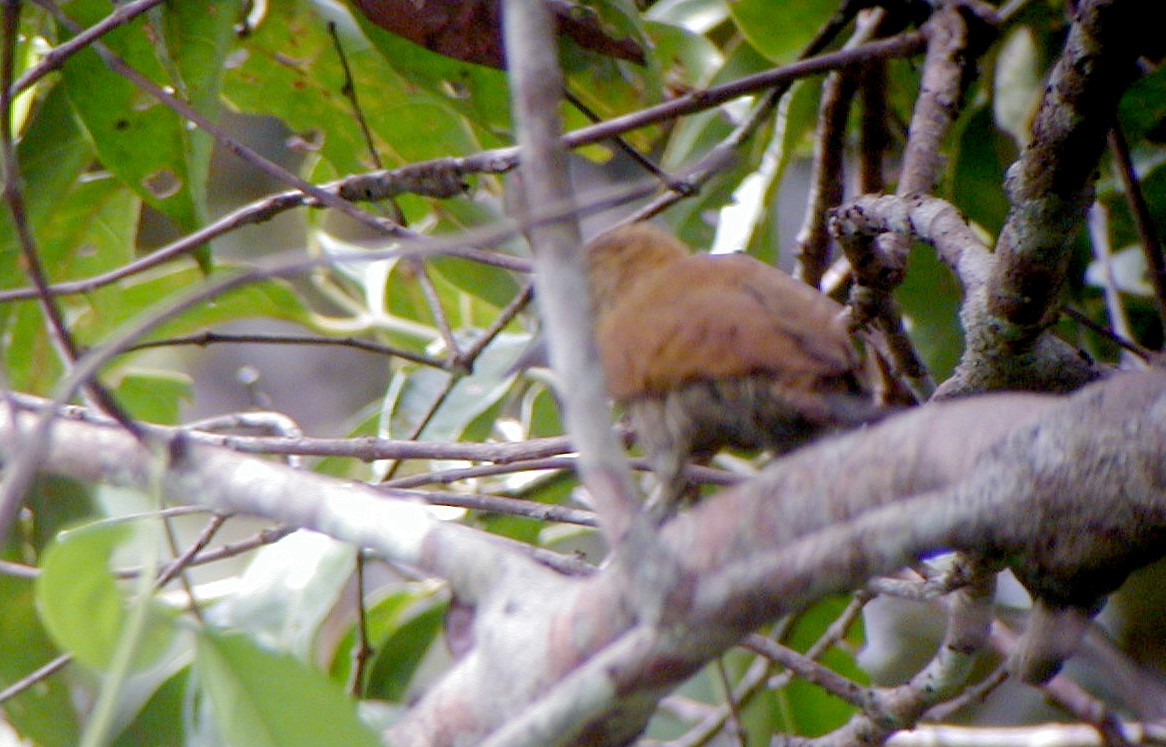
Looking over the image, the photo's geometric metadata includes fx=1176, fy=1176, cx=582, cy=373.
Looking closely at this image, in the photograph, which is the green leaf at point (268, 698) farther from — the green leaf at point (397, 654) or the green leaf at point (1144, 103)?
the green leaf at point (1144, 103)

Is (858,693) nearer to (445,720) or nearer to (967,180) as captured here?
(445,720)

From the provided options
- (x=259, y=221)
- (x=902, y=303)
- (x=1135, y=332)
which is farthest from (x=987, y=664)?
(x=259, y=221)

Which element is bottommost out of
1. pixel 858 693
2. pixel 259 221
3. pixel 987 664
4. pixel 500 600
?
pixel 987 664

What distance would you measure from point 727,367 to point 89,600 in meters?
0.54

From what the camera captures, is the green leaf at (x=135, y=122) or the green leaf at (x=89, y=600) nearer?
the green leaf at (x=89, y=600)

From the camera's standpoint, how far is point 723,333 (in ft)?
3.47

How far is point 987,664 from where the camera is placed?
2840 mm

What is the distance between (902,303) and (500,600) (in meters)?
1.27

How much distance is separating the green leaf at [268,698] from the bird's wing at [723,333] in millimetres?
410

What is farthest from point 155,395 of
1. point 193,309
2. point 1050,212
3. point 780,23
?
point 1050,212

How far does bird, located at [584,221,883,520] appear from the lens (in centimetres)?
103

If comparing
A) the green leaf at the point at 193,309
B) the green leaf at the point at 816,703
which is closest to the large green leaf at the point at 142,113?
the green leaf at the point at 193,309

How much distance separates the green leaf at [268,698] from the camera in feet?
2.65

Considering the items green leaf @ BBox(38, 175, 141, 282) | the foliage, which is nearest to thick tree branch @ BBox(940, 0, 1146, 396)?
the foliage
